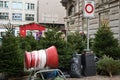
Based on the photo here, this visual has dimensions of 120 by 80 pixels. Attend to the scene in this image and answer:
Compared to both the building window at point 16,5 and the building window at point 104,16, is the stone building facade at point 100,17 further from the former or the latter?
the building window at point 16,5

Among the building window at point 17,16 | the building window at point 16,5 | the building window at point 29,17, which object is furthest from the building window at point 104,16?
the building window at point 29,17

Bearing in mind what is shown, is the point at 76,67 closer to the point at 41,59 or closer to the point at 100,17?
the point at 41,59

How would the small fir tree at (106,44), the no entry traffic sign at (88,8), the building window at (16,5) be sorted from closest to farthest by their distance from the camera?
the no entry traffic sign at (88,8)
the small fir tree at (106,44)
the building window at (16,5)

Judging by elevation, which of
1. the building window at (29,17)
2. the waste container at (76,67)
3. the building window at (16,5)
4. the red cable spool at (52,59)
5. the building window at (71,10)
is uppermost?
the building window at (16,5)

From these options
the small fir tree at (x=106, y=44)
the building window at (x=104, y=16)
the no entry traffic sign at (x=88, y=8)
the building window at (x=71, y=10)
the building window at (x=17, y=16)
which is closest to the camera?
the no entry traffic sign at (x=88, y=8)

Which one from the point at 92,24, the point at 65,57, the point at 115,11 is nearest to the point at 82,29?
the point at 92,24

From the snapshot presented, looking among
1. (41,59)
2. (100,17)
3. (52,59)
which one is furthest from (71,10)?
(41,59)

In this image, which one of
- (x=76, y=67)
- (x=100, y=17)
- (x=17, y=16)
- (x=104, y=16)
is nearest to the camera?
(x=76, y=67)

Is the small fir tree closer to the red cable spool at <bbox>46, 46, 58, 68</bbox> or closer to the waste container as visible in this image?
the waste container

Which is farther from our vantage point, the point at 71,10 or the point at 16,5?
the point at 16,5

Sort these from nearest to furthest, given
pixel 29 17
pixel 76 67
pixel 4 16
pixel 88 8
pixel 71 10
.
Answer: pixel 76 67 < pixel 88 8 < pixel 71 10 < pixel 4 16 < pixel 29 17

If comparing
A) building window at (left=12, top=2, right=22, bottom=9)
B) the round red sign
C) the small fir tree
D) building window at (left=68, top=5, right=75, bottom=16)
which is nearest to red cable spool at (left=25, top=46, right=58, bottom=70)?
the round red sign

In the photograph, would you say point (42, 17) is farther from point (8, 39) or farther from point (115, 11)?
point (8, 39)

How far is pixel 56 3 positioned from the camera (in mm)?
76562
